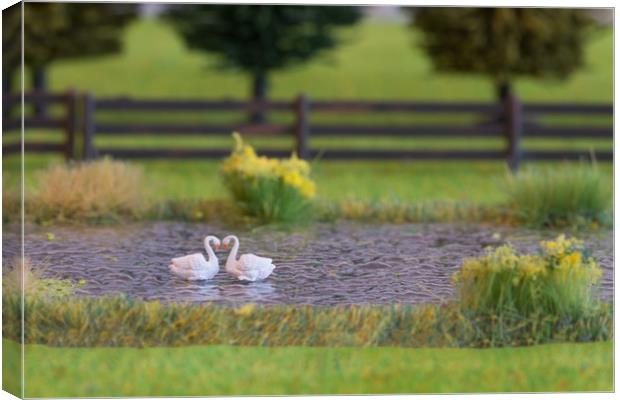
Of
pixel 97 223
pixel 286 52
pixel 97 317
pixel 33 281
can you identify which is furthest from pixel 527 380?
pixel 286 52

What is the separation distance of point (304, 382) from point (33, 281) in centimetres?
160

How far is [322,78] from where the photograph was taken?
878 inches

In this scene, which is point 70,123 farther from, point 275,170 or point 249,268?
point 249,268

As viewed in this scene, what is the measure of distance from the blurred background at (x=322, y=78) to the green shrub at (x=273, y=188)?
841 millimetres

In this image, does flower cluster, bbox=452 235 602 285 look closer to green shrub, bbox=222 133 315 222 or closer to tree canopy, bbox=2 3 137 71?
green shrub, bbox=222 133 315 222

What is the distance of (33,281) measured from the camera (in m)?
6.19

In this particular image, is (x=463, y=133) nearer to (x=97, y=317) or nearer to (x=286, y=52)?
(x=286, y=52)

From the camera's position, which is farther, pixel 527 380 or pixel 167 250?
pixel 167 250

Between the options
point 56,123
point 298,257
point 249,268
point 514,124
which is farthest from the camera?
point 514,124

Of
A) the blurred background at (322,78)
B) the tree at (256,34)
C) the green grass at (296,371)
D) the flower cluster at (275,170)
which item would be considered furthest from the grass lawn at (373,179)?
the green grass at (296,371)

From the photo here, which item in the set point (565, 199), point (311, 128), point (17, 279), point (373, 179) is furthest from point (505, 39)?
point (17, 279)

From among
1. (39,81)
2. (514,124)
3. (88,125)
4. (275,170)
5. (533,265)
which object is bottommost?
(533,265)

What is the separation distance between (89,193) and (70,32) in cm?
919

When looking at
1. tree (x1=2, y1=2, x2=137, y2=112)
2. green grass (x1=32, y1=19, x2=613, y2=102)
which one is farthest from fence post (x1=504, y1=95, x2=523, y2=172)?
green grass (x1=32, y1=19, x2=613, y2=102)
